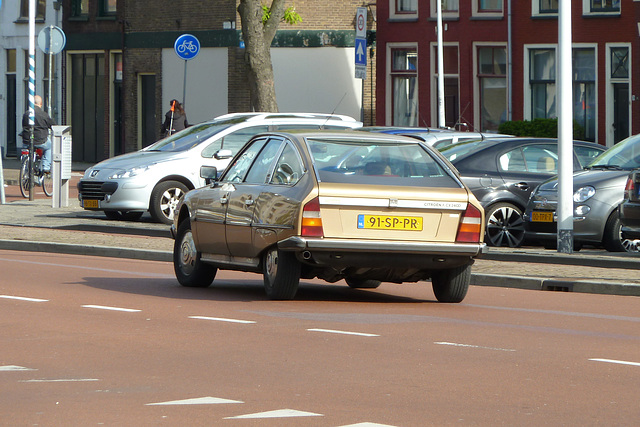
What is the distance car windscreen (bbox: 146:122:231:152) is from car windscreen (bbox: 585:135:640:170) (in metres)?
6.64

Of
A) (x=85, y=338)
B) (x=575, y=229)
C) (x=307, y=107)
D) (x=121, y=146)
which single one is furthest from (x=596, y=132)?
(x=85, y=338)

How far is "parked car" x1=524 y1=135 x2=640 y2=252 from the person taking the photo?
17625 millimetres

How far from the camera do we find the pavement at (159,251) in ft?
47.3

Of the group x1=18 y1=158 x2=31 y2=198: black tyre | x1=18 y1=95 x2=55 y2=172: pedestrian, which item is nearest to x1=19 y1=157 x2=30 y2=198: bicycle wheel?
x1=18 y1=158 x2=31 y2=198: black tyre

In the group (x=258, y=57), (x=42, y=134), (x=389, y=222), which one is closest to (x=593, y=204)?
(x=389, y=222)

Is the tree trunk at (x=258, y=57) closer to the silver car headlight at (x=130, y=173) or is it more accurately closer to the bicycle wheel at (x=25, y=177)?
the bicycle wheel at (x=25, y=177)

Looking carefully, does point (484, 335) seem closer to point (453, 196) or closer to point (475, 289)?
point (453, 196)

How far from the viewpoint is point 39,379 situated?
7.94m

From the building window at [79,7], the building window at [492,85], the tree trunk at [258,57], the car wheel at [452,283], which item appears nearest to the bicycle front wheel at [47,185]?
the tree trunk at [258,57]

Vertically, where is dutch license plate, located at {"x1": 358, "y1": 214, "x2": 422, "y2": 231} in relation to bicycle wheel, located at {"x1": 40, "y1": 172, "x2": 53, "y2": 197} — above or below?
below

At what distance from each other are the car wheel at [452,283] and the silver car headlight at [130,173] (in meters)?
9.97

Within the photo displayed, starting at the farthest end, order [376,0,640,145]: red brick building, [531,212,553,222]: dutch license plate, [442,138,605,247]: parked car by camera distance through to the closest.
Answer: [376,0,640,145]: red brick building → [442,138,605,247]: parked car → [531,212,553,222]: dutch license plate

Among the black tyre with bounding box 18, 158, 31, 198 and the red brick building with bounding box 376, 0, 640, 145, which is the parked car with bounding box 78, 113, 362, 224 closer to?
the black tyre with bounding box 18, 158, 31, 198

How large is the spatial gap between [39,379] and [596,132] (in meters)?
31.5
